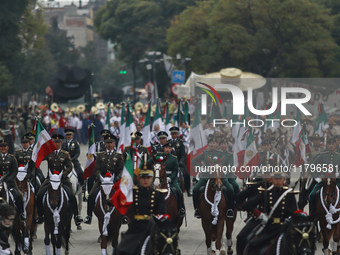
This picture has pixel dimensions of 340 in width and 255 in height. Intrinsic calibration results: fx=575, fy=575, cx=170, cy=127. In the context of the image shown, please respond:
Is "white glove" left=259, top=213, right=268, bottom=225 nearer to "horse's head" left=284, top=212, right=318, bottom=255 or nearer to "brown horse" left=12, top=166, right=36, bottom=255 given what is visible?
"horse's head" left=284, top=212, right=318, bottom=255

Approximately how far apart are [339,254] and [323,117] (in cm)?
809

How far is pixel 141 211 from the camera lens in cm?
868

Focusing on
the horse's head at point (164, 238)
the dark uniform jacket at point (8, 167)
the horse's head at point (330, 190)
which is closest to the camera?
the horse's head at point (164, 238)

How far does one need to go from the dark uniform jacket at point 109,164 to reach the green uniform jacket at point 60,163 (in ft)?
1.99

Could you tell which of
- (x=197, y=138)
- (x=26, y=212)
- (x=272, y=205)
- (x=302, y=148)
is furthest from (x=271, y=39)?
(x=272, y=205)

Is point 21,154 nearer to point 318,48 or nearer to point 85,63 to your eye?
point 318,48

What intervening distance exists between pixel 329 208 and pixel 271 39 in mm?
31767

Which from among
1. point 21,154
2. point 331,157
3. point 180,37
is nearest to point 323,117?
point 331,157

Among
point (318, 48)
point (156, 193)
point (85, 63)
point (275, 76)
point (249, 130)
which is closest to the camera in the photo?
point (156, 193)

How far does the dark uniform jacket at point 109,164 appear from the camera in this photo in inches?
476

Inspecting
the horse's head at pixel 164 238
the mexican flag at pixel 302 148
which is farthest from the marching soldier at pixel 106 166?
the mexican flag at pixel 302 148

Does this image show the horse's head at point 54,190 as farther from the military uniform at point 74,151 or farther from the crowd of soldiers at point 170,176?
the military uniform at point 74,151

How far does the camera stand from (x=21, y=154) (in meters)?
13.2

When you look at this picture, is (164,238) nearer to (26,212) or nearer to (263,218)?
(263,218)
